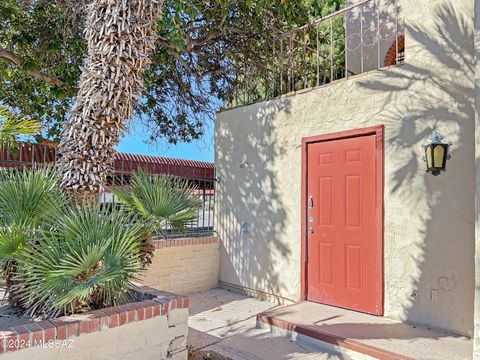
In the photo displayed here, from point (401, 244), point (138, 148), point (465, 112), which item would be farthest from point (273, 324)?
point (138, 148)

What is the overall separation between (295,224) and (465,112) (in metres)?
2.84

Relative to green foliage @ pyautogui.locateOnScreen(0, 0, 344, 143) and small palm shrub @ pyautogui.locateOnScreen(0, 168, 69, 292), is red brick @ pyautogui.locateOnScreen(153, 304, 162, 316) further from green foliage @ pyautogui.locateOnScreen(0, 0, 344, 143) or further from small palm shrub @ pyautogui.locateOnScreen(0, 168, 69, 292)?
green foliage @ pyautogui.locateOnScreen(0, 0, 344, 143)

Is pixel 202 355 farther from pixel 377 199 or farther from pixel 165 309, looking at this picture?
pixel 377 199

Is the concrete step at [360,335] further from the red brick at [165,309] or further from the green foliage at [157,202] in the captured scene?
the green foliage at [157,202]

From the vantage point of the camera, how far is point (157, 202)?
149 inches

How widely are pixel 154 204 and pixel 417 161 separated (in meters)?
3.26

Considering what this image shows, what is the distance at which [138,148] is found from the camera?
979 cm

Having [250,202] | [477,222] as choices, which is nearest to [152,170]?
[250,202]

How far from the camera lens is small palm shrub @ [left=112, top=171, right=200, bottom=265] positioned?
3693 millimetres

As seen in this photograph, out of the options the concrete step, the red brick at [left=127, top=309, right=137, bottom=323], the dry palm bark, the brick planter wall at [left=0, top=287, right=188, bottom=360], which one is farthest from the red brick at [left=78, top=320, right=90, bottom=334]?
the concrete step

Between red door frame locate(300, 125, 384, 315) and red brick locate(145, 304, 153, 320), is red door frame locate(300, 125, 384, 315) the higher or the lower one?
the higher one

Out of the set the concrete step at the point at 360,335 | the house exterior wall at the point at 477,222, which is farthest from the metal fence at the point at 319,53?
the concrete step at the point at 360,335

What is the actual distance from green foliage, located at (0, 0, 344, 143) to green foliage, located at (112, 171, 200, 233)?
2.62 meters

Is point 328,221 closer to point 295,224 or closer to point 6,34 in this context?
point 295,224
